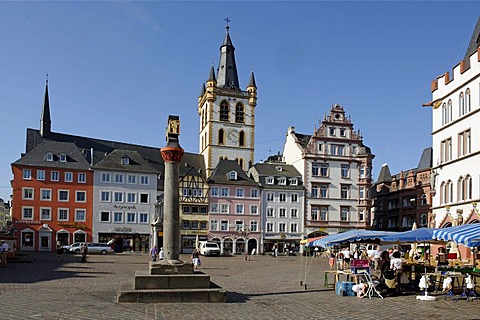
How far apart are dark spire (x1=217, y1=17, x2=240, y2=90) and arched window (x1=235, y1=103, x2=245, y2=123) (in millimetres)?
3077

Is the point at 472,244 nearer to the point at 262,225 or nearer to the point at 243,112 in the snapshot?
the point at 262,225

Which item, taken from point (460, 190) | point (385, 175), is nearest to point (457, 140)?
point (460, 190)

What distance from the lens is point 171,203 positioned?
19.3m

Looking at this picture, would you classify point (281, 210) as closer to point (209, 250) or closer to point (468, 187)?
point (209, 250)

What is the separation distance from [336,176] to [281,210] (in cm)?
839

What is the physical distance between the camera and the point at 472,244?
1702 centimetres

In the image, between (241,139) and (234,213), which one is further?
(241,139)

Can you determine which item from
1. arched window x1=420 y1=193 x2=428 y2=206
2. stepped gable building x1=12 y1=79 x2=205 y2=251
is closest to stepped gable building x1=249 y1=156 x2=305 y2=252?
stepped gable building x1=12 y1=79 x2=205 y2=251

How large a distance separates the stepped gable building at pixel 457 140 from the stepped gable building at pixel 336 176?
1165 inches

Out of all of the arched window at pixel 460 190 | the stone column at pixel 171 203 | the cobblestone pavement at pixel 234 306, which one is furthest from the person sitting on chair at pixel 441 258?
the stone column at pixel 171 203

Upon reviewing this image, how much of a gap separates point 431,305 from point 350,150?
58.5 metres

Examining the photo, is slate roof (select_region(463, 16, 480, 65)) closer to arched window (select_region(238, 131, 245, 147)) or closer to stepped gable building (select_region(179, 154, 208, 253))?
stepped gable building (select_region(179, 154, 208, 253))

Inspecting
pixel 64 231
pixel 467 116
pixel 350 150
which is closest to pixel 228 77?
pixel 350 150

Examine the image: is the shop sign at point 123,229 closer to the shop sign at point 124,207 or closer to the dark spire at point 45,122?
the shop sign at point 124,207
